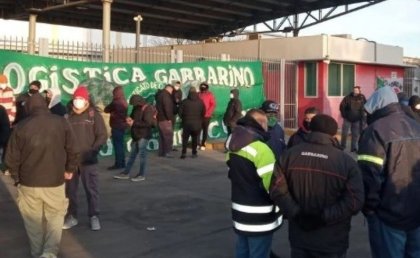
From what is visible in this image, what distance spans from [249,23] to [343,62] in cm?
836

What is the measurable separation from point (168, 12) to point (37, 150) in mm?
21734

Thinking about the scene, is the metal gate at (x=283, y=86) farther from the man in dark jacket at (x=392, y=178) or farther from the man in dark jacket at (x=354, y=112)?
the man in dark jacket at (x=392, y=178)

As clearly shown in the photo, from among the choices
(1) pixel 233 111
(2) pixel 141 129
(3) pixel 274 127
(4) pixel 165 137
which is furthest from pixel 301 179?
(1) pixel 233 111

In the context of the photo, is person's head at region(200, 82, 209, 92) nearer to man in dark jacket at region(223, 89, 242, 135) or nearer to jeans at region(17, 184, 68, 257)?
man in dark jacket at region(223, 89, 242, 135)

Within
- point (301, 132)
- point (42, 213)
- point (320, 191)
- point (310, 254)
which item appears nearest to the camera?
point (320, 191)

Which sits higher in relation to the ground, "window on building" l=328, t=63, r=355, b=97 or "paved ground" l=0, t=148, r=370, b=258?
"window on building" l=328, t=63, r=355, b=97

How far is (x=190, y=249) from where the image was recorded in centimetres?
683

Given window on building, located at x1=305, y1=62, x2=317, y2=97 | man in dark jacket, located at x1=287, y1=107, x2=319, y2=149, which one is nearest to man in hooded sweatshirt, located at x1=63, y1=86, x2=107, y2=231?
man in dark jacket, located at x1=287, y1=107, x2=319, y2=149

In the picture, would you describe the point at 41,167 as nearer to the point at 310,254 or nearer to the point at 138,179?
the point at 310,254

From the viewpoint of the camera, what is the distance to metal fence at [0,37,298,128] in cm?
1409

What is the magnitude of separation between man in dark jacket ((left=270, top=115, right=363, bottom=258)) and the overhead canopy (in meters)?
19.2

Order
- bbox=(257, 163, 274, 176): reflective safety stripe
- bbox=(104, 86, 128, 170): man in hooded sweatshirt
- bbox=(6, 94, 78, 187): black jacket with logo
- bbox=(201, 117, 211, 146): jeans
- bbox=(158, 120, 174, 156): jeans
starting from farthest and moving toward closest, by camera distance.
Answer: bbox=(201, 117, 211, 146): jeans
bbox=(158, 120, 174, 156): jeans
bbox=(104, 86, 128, 170): man in hooded sweatshirt
bbox=(6, 94, 78, 187): black jacket with logo
bbox=(257, 163, 274, 176): reflective safety stripe

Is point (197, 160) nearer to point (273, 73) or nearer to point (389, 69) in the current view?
point (273, 73)

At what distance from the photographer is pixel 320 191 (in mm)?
4188
